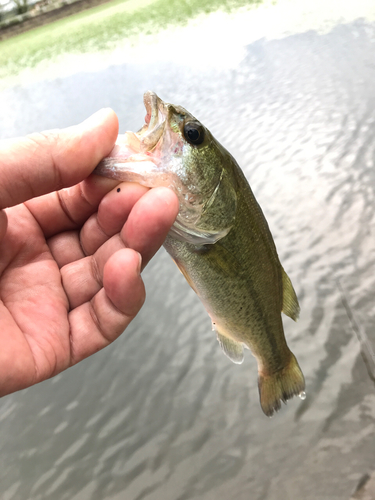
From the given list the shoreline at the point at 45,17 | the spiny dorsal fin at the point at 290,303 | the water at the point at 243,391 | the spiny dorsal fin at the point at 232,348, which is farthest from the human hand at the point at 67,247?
the shoreline at the point at 45,17

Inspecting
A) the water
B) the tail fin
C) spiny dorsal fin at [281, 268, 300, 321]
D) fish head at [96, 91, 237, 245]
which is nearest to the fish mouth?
fish head at [96, 91, 237, 245]

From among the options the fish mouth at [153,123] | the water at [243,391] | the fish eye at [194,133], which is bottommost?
the water at [243,391]

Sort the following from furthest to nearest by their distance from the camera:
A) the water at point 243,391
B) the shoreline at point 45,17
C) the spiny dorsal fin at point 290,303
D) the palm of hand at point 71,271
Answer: the shoreline at point 45,17 < the water at point 243,391 < the spiny dorsal fin at point 290,303 < the palm of hand at point 71,271

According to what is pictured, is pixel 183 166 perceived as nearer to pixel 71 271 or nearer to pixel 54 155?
pixel 54 155

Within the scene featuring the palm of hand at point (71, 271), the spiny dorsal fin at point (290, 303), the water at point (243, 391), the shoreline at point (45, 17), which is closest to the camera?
the palm of hand at point (71, 271)

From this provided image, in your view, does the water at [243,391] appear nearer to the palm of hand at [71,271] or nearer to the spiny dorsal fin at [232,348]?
the spiny dorsal fin at [232,348]

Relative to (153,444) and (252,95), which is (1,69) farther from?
(153,444)

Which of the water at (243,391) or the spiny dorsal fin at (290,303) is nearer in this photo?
the spiny dorsal fin at (290,303)

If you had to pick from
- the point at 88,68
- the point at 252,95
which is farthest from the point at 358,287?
the point at 88,68
